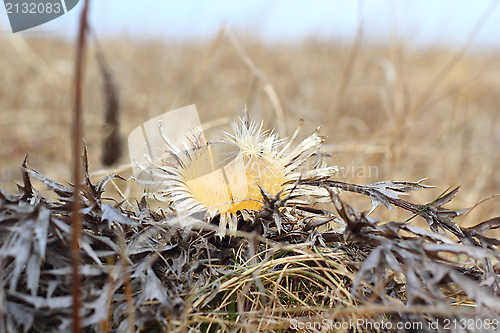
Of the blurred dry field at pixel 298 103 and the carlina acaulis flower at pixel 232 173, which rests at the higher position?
the blurred dry field at pixel 298 103

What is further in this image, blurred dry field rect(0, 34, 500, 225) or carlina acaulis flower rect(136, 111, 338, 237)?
blurred dry field rect(0, 34, 500, 225)

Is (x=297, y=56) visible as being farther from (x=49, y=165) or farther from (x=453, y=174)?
(x=49, y=165)

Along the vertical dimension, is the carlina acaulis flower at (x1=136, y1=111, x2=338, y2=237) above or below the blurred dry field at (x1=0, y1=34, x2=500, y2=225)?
below

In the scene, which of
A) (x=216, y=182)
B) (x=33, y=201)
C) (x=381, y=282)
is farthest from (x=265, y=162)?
(x=33, y=201)

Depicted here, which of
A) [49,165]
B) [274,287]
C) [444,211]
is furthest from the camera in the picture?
[49,165]
